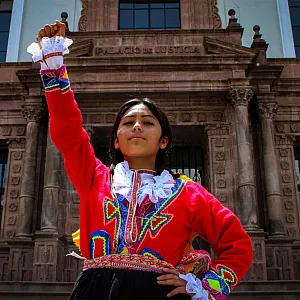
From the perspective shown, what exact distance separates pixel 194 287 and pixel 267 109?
35.3 ft

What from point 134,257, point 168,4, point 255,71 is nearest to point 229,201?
point 255,71

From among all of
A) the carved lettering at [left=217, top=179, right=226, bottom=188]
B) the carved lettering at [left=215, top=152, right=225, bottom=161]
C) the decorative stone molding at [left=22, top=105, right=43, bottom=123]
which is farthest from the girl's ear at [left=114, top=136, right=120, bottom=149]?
the decorative stone molding at [left=22, top=105, right=43, bottom=123]

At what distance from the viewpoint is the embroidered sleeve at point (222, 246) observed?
2170mm

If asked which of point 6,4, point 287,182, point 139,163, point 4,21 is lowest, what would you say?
point 139,163

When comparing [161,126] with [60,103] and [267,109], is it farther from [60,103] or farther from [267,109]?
[267,109]

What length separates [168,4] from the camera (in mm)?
16047

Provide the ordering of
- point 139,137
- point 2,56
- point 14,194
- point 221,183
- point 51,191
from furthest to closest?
point 2,56, point 14,194, point 221,183, point 51,191, point 139,137

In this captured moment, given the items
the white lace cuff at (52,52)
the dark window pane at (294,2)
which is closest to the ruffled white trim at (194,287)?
the white lace cuff at (52,52)

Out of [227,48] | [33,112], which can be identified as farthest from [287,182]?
[33,112]

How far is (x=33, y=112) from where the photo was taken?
40.1ft

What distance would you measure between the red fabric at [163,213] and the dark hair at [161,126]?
29cm

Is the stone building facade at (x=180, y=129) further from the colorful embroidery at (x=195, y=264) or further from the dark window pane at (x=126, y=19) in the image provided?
the colorful embroidery at (x=195, y=264)

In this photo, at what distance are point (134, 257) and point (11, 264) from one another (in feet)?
32.1

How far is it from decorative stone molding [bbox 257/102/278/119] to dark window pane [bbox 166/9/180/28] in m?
5.05
